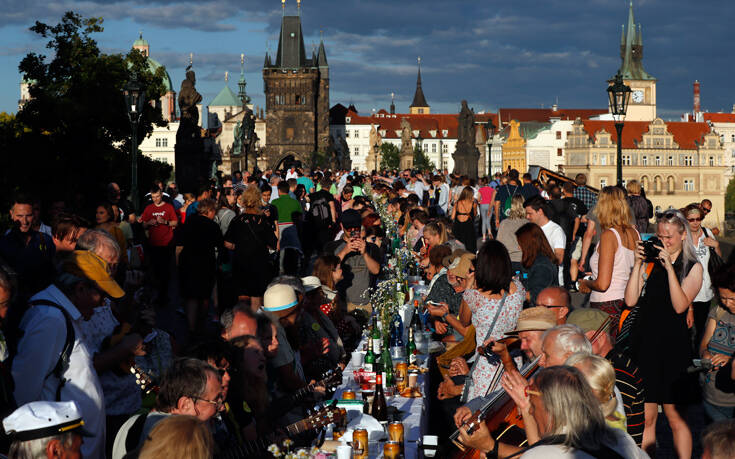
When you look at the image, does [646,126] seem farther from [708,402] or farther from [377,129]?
[708,402]

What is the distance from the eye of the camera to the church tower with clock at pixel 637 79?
427 ft

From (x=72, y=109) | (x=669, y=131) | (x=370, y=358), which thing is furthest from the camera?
(x=669, y=131)

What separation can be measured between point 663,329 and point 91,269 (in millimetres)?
3472

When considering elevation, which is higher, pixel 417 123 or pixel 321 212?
pixel 417 123

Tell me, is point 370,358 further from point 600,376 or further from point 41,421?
point 41,421

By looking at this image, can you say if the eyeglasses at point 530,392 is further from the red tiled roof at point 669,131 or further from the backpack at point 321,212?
the red tiled roof at point 669,131

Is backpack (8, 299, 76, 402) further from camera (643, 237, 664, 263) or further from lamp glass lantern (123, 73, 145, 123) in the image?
lamp glass lantern (123, 73, 145, 123)

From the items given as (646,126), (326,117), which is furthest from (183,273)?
(646,126)

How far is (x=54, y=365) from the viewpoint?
402 centimetres

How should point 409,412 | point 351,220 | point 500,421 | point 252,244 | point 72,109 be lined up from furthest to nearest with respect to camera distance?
point 72,109 < point 252,244 < point 351,220 < point 409,412 < point 500,421

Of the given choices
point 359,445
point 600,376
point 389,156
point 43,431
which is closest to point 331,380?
point 359,445

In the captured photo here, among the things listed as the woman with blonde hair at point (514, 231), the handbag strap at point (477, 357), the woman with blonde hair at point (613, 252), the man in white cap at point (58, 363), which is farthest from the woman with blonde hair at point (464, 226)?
the man in white cap at point (58, 363)

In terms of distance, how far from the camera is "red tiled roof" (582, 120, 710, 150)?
11056cm

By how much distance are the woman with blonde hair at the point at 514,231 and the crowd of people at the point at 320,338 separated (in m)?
0.02
